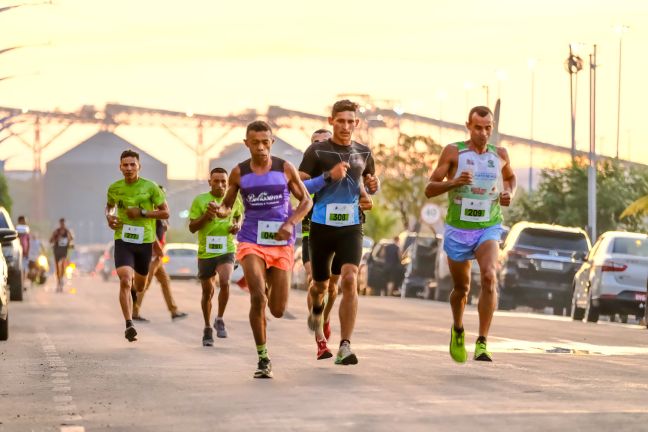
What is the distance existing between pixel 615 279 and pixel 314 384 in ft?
60.5

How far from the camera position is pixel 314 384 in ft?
45.7

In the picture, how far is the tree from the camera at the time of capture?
98.2 metres

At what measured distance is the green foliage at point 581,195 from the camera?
6744 cm

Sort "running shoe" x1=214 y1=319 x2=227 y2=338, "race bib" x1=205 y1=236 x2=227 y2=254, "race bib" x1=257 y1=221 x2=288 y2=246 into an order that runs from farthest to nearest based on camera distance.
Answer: "race bib" x1=205 y1=236 x2=227 y2=254 < "running shoe" x1=214 y1=319 x2=227 y2=338 < "race bib" x1=257 y1=221 x2=288 y2=246

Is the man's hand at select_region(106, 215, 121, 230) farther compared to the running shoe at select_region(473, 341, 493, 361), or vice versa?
the man's hand at select_region(106, 215, 121, 230)

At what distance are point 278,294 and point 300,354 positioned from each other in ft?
8.17

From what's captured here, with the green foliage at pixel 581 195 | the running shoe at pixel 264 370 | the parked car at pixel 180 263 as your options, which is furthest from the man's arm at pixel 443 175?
the parked car at pixel 180 263

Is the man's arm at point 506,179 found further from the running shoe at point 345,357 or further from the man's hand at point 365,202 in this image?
the running shoe at point 345,357

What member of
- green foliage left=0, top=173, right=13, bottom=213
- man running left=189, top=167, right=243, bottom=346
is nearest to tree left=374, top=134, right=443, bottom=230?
green foliage left=0, top=173, right=13, bottom=213

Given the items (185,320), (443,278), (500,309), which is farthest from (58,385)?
(443,278)

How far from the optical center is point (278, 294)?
1575cm

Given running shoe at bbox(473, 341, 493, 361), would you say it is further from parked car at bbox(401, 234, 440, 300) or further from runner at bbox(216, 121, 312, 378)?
parked car at bbox(401, 234, 440, 300)

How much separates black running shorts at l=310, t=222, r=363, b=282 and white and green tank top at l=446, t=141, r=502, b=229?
0.82 m

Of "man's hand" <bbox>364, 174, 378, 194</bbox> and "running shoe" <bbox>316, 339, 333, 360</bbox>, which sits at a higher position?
"man's hand" <bbox>364, 174, 378, 194</bbox>
